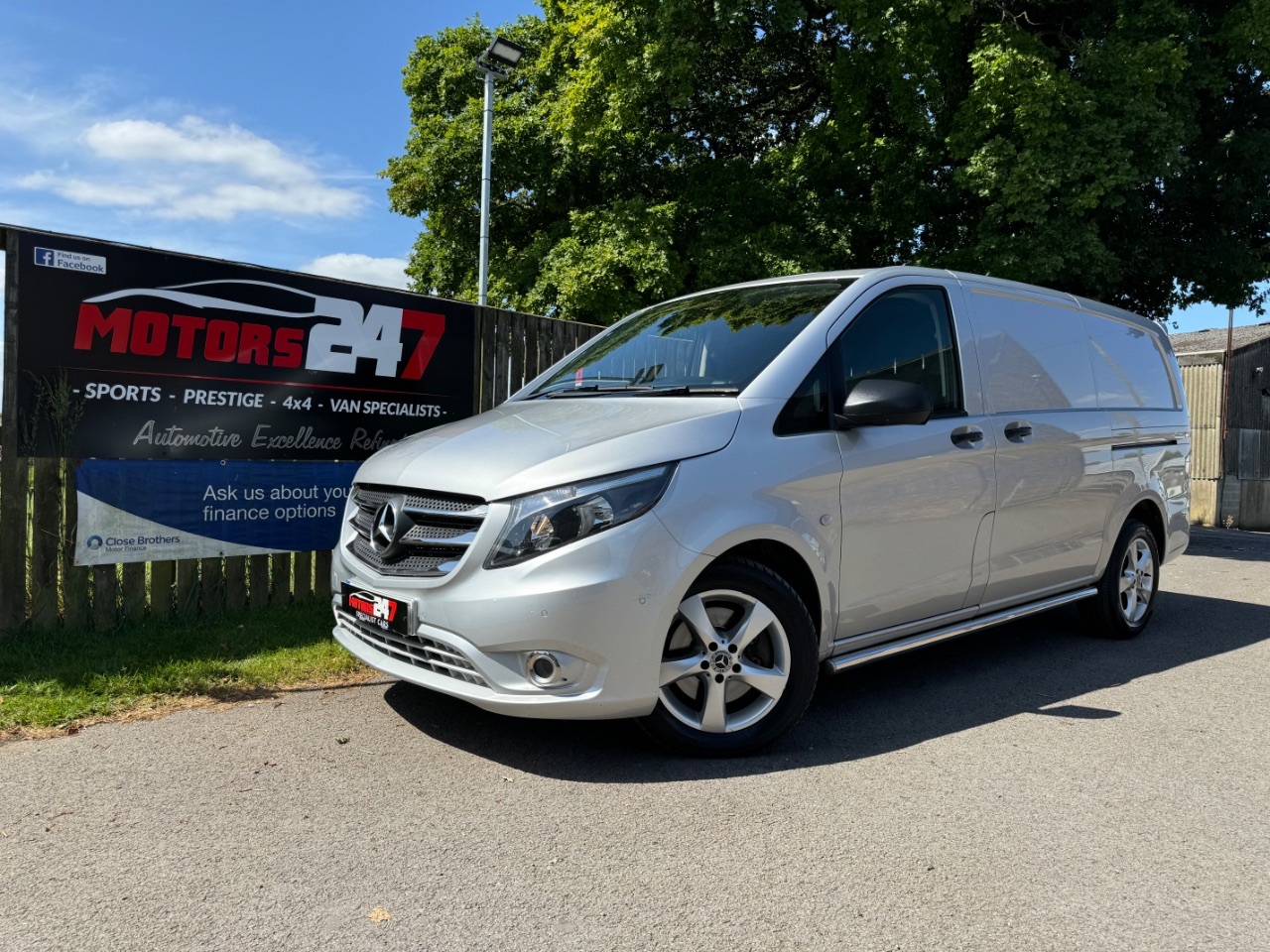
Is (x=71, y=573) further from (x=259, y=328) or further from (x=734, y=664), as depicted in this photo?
(x=734, y=664)

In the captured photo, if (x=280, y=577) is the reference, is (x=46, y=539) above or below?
above

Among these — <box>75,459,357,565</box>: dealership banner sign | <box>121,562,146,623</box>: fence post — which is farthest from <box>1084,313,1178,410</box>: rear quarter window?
<box>121,562,146,623</box>: fence post

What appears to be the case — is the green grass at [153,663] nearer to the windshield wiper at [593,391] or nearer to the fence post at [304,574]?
the fence post at [304,574]

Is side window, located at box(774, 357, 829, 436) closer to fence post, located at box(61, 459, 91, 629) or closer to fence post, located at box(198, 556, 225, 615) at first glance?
fence post, located at box(198, 556, 225, 615)

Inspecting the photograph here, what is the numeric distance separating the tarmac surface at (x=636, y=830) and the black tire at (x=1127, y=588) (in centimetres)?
127

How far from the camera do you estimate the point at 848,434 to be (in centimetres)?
412

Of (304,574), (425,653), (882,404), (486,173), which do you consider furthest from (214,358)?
(486,173)

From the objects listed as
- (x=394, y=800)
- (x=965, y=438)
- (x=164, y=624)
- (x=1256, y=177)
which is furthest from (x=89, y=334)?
(x=1256, y=177)

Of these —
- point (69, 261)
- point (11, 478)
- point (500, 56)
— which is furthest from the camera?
point (500, 56)

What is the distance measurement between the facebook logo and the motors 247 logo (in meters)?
0.16

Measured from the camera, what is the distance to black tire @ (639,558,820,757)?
11.9 ft

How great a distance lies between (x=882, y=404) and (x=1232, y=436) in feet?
62.2

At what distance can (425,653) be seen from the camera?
3.67 meters

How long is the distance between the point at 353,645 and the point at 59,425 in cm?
244
